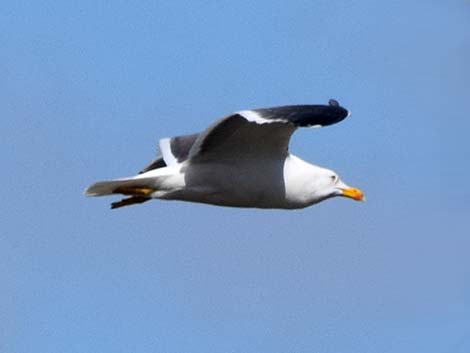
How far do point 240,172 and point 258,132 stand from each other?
533mm

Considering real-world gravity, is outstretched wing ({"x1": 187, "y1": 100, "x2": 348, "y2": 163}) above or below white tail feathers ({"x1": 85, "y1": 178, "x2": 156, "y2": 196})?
above

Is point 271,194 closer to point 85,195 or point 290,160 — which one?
point 290,160

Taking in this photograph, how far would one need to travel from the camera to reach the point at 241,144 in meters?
23.5

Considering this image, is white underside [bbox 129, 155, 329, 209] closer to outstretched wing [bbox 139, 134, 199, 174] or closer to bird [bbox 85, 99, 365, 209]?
bird [bbox 85, 99, 365, 209]

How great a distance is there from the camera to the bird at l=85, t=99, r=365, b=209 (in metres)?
23.3

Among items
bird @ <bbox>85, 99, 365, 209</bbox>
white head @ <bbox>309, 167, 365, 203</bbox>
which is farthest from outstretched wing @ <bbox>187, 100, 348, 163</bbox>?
white head @ <bbox>309, 167, 365, 203</bbox>

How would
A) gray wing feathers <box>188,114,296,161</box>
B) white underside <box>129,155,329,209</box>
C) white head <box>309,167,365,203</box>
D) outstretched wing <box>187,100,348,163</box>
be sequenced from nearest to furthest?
outstretched wing <box>187,100,348,163</box> → gray wing feathers <box>188,114,296,161</box> → white underside <box>129,155,329,209</box> → white head <box>309,167,365,203</box>

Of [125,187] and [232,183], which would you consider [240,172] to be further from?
[125,187]

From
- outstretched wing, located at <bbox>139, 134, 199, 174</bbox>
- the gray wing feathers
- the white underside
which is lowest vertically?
the white underside

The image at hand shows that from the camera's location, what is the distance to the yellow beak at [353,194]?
24.9 m

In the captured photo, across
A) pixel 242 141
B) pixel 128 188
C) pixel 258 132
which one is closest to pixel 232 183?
pixel 242 141

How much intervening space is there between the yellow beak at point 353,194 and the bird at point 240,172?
0.67 metres

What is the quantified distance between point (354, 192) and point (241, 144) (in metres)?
2.00

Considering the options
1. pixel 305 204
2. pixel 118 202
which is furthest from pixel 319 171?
pixel 118 202
